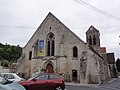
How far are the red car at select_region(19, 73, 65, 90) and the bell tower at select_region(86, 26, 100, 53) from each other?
27778mm

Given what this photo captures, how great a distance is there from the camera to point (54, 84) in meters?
14.9

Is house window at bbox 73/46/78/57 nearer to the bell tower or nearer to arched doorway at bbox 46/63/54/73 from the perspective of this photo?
arched doorway at bbox 46/63/54/73

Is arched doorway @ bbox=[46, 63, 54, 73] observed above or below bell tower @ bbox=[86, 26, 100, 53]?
below

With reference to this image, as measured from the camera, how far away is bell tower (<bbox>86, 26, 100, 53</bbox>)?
42.0 metres

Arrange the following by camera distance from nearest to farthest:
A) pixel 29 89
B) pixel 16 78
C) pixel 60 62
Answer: pixel 29 89 < pixel 16 78 < pixel 60 62

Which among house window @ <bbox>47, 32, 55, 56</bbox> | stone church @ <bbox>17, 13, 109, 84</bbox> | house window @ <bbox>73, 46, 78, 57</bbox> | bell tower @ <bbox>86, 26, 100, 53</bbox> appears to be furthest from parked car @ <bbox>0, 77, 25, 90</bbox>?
bell tower @ <bbox>86, 26, 100, 53</bbox>

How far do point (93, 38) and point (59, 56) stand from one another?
14.0 meters

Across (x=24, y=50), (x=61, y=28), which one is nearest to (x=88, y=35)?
(x=61, y=28)

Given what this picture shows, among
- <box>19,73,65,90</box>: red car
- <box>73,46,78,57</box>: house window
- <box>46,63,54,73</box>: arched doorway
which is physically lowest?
<box>19,73,65,90</box>: red car

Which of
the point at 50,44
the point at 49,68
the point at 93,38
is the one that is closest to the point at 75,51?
the point at 50,44

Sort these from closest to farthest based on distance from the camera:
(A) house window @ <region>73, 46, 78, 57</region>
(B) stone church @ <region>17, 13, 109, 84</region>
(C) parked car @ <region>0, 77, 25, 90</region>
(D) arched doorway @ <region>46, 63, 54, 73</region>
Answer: (C) parked car @ <region>0, 77, 25, 90</region>
(B) stone church @ <region>17, 13, 109, 84</region>
(A) house window @ <region>73, 46, 78, 57</region>
(D) arched doorway @ <region>46, 63, 54, 73</region>

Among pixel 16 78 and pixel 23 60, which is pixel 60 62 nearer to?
pixel 23 60

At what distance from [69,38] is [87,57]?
14.7ft

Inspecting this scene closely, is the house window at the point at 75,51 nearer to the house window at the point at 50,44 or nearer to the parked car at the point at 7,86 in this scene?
the house window at the point at 50,44
